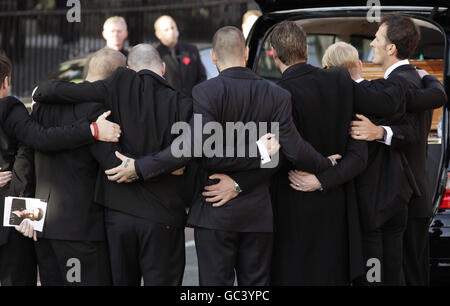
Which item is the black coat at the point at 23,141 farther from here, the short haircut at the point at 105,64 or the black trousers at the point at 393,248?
the black trousers at the point at 393,248

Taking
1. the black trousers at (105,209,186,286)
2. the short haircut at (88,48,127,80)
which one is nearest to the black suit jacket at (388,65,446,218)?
the black trousers at (105,209,186,286)

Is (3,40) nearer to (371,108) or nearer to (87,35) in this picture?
(87,35)

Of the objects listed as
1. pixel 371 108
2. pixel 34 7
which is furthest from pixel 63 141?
pixel 34 7

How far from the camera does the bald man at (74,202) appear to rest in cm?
450

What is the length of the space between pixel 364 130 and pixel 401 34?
76cm

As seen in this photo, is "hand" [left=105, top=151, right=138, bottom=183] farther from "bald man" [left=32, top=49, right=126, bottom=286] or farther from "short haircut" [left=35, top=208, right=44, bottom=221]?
"short haircut" [left=35, top=208, right=44, bottom=221]

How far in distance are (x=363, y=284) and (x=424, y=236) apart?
62 cm

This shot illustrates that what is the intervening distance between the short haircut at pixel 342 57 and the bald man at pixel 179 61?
4477 millimetres

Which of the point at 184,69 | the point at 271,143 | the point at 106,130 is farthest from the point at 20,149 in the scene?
the point at 184,69

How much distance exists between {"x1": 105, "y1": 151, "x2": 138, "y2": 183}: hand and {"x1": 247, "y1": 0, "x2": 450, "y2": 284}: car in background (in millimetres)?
1861

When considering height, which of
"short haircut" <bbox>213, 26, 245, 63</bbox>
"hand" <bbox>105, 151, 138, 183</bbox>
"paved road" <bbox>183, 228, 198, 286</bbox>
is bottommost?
"paved road" <bbox>183, 228, 198, 286</bbox>

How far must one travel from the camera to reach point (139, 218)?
14.5 ft

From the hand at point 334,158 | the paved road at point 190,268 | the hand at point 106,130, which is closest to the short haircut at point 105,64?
the hand at point 106,130

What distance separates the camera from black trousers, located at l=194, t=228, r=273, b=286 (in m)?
4.38
